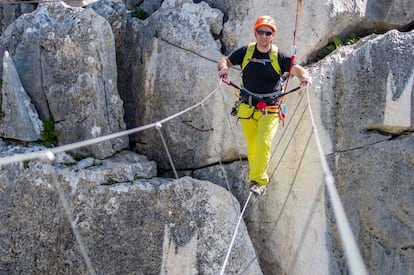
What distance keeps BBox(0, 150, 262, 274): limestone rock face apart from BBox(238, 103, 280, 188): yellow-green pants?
1.32 meters

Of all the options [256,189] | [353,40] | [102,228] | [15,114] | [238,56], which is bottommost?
[102,228]

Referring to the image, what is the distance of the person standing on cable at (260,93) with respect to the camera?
384 inches

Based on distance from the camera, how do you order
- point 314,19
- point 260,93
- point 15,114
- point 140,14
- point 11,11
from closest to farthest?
point 260,93 < point 15,114 < point 314,19 < point 140,14 < point 11,11

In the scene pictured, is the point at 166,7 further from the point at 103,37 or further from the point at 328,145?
the point at 328,145

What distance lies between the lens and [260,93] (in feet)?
32.8

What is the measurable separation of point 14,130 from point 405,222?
692 cm

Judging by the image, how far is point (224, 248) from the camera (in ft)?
34.6

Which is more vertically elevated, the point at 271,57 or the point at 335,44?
the point at 271,57

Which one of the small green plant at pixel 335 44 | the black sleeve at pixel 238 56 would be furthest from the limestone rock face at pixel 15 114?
the small green plant at pixel 335 44

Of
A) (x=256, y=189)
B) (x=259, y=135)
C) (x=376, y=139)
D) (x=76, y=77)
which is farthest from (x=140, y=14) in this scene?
(x=376, y=139)

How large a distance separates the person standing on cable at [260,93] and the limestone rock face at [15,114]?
3655 millimetres

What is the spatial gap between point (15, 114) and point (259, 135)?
4.46 m

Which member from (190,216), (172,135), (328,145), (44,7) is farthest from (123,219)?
(44,7)

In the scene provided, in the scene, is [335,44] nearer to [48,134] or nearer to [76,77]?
[76,77]
